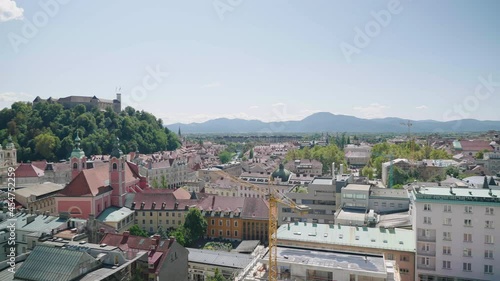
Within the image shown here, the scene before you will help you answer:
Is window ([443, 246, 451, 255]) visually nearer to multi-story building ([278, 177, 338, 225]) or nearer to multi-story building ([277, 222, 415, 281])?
multi-story building ([277, 222, 415, 281])

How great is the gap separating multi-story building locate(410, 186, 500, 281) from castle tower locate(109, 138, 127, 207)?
36822mm

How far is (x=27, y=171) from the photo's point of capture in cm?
6706

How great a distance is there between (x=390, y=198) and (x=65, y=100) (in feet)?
353

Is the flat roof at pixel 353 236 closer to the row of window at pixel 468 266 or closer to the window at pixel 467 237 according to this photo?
the row of window at pixel 468 266

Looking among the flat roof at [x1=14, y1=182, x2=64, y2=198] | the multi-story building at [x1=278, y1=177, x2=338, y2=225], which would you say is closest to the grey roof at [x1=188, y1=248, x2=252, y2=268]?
the multi-story building at [x1=278, y1=177, x2=338, y2=225]

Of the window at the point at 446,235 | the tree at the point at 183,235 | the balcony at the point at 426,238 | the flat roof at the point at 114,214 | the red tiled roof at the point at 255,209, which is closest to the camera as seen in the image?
the window at the point at 446,235

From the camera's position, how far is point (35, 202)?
4728 centimetres

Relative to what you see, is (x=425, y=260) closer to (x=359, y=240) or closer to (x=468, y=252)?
(x=468, y=252)

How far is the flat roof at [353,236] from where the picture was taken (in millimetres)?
29484

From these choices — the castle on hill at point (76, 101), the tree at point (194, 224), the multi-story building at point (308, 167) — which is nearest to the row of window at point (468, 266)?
the tree at point (194, 224)

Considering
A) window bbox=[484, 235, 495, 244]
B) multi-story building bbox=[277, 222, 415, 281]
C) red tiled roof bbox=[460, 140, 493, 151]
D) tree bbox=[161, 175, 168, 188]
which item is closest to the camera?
window bbox=[484, 235, 495, 244]

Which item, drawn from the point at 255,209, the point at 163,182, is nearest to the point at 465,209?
the point at 255,209

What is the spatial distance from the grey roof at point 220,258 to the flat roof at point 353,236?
5.06 meters

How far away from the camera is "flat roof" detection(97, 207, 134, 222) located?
4500 cm
